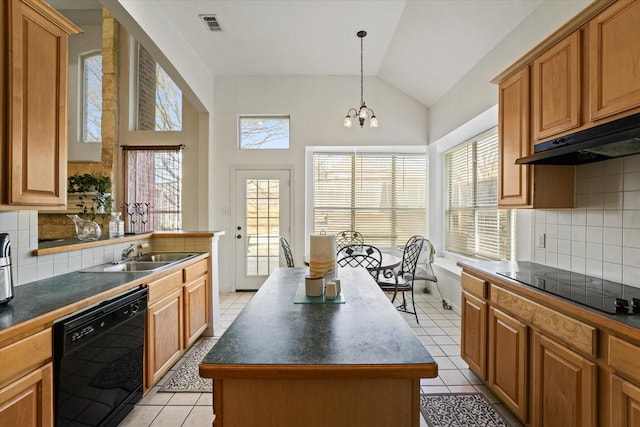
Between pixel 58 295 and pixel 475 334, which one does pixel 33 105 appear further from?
pixel 475 334

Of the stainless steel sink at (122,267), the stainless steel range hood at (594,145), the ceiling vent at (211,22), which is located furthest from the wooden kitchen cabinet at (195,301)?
the stainless steel range hood at (594,145)

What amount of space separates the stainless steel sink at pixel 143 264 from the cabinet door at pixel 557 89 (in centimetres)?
281

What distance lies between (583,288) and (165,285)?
8.70 feet

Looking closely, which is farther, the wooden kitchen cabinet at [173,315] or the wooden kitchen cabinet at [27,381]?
the wooden kitchen cabinet at [173,315]

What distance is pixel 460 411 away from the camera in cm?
200

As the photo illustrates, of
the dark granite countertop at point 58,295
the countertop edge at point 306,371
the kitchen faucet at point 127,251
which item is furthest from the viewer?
the kitchen faucet at point 127,251

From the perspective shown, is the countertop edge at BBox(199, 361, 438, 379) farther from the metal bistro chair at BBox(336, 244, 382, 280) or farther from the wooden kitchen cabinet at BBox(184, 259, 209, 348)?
the metal bistro chair at BBox(336, 244, 382, 280)

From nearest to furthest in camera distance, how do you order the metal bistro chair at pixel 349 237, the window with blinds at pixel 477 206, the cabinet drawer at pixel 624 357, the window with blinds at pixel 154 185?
1. the cabinet drawer at pixel 624 357
2. the window with blinds at pixel 477 206
3. the window with blinds at pixel 154 185
4. the metal bistro chair at pixel 349 237

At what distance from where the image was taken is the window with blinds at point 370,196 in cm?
499

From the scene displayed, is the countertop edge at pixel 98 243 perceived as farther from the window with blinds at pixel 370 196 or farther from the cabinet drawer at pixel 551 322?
the cabinet drawer at pixel 551 322

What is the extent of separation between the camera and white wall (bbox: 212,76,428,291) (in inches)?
185

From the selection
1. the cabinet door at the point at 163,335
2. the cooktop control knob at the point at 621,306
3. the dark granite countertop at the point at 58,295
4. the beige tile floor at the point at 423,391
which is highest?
the cooktop control knob at the point at 621,306

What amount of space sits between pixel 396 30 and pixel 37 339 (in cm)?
401

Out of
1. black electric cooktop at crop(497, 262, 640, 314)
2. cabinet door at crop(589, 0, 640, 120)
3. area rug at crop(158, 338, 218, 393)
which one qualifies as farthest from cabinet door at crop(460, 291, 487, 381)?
area rug at crop(158, 338, 218, 393)
